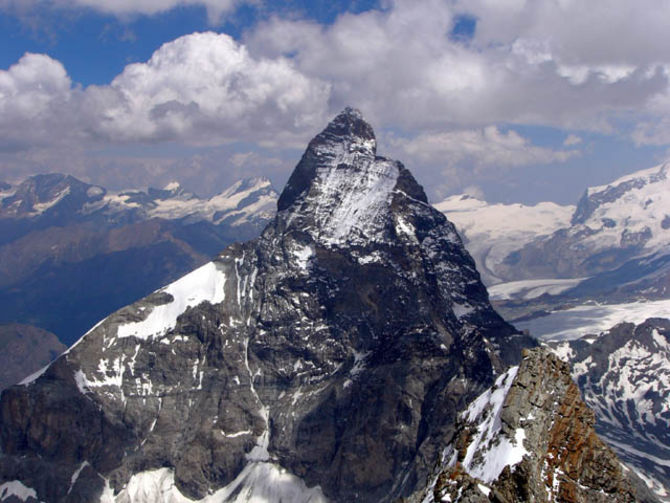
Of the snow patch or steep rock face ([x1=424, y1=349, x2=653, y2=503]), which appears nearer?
steep rock face ([x1=424, y1=349, x2=653, y2=503])

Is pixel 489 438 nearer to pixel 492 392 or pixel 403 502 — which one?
pixel 492 392

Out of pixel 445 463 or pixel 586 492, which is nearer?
pixel 586 492

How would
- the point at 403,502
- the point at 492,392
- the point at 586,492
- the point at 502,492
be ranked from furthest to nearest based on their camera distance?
the point at 403,502 → the point at 492,392 → the point at 586,492 → the point at 502,492

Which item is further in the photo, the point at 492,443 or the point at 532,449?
the point at 492,443

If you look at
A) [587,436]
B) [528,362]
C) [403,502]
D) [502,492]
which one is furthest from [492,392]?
[403,502]

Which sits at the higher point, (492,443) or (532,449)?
(492,443)

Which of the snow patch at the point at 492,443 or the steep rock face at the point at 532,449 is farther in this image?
the snow patch at the point at 492,443

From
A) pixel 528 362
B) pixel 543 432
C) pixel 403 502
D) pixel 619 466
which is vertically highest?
pixel 528 362

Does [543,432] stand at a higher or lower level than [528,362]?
lower
